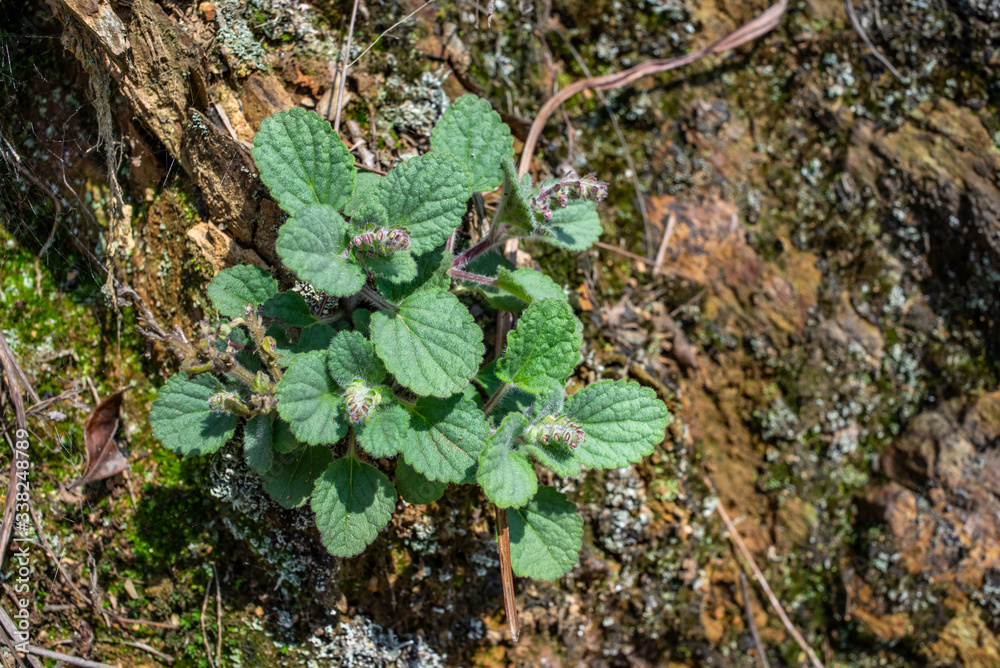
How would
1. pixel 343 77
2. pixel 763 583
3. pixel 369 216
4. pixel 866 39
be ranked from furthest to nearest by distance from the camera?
1. pixel 866 39
2. pixel 763 583
3. pixel 343 77
4. pixel 369 216

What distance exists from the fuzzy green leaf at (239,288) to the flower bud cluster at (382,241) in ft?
1.18

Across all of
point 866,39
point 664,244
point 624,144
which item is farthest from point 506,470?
point 866,39

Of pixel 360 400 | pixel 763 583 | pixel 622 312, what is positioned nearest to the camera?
pixel 360 400

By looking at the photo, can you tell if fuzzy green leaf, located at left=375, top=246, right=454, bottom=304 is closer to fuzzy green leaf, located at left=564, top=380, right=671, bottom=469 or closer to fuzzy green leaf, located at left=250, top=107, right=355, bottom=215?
fuzzy green leaf, located at left=250, top=107, right=355, bottom=215

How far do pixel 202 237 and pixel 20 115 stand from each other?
2.84 ft

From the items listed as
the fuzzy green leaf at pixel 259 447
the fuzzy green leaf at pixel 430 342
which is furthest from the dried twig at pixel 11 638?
the fuzzy green leaf at pixel 430 342

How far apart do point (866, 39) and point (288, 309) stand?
3210 millimetres

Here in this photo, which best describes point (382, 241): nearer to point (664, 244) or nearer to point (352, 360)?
point (352, 360)

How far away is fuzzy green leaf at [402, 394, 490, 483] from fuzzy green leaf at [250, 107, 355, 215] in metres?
0.72

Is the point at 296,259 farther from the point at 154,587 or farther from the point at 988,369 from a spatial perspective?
the point at 988,369

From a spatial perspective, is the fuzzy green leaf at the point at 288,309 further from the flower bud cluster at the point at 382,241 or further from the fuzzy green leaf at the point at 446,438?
the fuzzy green leaf at the point at 446,438

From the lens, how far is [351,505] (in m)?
1.99

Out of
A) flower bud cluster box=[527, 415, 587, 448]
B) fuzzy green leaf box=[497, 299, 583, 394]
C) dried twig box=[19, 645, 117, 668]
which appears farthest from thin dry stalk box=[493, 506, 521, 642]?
dried twig box=[19, 645, 117, 668]

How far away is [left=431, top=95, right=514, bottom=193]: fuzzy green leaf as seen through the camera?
2.19 metres
